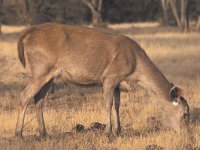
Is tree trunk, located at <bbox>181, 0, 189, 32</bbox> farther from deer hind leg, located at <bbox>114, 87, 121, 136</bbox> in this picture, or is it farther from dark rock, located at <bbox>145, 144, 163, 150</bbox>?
dark rock, located at <bbox>145, 144, 163, 150</bbox>

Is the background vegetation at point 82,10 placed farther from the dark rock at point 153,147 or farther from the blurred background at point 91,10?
the dark rock at point 153,147

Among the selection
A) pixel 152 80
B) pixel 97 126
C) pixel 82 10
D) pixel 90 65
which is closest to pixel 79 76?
pixel 90 65

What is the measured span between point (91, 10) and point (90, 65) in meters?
52.0

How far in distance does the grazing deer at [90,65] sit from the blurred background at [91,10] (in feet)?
160

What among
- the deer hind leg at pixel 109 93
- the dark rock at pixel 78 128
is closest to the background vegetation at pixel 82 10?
the dark rock at pixel 78 128

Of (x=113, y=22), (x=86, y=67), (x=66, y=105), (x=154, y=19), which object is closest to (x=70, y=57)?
A: (x=86, y=67)

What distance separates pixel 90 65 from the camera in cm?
1091

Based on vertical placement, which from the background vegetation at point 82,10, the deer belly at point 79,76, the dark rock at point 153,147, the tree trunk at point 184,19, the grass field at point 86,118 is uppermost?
the deer belly at point 79,76

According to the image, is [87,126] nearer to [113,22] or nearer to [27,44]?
[27,44]

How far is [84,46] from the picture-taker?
1093cm

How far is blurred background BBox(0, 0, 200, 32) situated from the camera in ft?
209

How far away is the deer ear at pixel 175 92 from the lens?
419 inches

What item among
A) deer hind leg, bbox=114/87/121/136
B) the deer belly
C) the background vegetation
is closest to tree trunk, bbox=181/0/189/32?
the background vegetation

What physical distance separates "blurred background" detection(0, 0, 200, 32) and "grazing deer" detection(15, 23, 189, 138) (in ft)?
160
